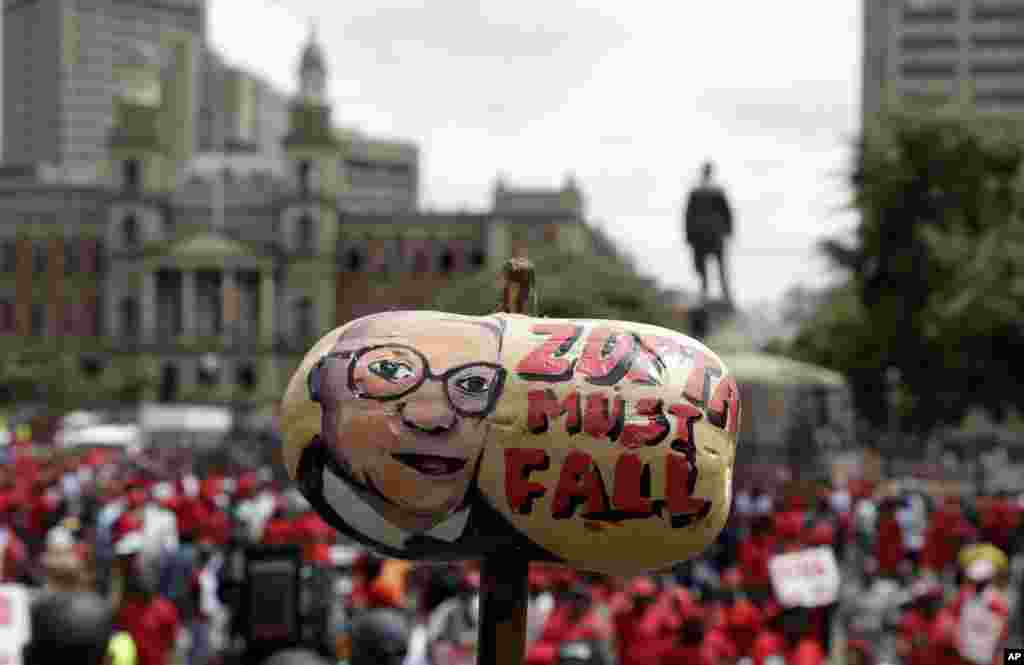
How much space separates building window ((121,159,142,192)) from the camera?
9000cm

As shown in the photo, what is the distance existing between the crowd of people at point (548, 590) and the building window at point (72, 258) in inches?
2977

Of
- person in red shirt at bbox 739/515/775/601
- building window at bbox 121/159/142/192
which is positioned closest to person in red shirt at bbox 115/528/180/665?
person in red shirt at bbox 739/515/775/601

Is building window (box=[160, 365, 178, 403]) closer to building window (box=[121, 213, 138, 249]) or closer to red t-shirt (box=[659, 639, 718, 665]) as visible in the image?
building window (box=[121, 213, 138, 249])

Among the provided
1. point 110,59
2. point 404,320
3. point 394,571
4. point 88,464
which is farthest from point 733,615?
point 110,59

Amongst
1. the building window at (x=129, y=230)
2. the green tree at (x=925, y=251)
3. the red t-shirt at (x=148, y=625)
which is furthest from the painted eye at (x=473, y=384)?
the building window at (x=129, y=230)

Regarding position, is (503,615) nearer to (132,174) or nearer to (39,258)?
(132,174)

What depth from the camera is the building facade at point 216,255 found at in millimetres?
88250

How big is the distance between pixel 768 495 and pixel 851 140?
27.0m

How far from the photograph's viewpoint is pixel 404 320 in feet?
10.5

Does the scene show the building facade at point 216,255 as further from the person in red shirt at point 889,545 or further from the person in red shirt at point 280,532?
the person in red shirt at point 280,532

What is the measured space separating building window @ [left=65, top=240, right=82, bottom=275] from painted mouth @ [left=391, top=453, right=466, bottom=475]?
91.5 meters

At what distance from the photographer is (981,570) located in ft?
31.6

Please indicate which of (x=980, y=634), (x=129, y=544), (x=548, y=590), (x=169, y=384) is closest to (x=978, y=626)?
(x=980, y=634)

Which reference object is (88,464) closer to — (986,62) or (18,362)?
(18,362)
